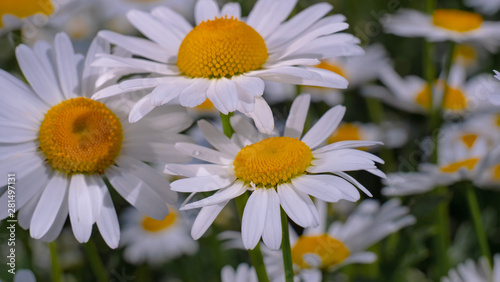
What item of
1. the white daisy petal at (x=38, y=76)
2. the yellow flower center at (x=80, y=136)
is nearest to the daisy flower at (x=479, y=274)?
the yellow flower center at (x=80, y=136)

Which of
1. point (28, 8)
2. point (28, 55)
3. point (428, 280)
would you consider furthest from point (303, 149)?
point (28, 8)

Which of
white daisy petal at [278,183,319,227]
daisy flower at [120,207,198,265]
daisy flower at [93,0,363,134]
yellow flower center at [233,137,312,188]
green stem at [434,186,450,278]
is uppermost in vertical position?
daisy flower at [93,0,363,134]

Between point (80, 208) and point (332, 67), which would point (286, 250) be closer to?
point (80, 208)

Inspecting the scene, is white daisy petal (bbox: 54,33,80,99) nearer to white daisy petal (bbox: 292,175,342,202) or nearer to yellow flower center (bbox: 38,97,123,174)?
yellow flower center (bbox: 38,97,123,174)

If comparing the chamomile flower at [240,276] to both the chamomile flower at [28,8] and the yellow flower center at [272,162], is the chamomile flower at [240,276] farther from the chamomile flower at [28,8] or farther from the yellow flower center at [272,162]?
the chamomile flower at [28,8]

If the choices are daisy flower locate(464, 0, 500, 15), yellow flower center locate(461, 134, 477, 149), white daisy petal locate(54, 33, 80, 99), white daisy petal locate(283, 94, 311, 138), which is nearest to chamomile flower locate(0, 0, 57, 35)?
white daisy petal locate(54, 33, 80, 99)
